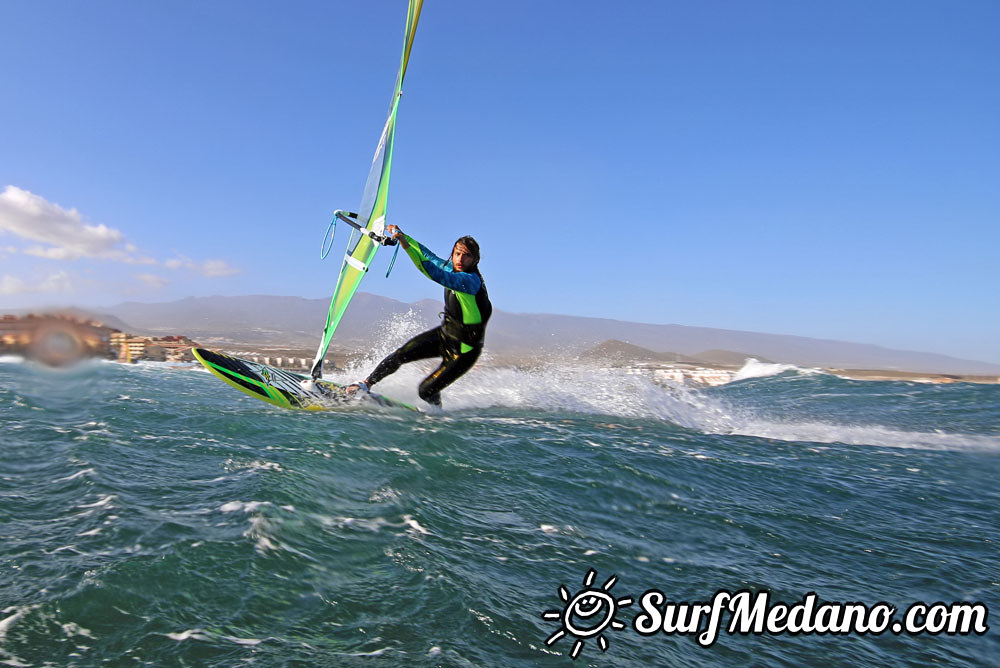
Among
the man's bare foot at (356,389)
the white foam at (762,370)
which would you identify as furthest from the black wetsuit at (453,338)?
the white foam at (762,370)

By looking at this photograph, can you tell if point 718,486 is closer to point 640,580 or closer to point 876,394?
point 640,580

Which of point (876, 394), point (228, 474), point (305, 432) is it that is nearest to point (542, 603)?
point (228, 474)

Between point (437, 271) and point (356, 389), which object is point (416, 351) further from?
point (437, 271)

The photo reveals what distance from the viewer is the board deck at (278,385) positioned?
6543 mm

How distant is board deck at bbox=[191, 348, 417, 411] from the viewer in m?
6.54

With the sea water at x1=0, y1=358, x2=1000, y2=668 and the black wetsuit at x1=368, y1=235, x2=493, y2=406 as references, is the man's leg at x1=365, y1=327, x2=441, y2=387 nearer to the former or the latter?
the black wetsuit at x1=368, y1=235, x2=493, y2=406

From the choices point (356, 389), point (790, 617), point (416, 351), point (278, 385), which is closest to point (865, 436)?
point (416, 351)

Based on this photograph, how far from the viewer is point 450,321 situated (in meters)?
6.96

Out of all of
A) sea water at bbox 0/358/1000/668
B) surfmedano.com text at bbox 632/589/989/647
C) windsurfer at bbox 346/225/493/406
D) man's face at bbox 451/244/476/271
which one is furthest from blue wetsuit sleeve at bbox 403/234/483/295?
surfmedano.com text at bbox 632/589/989/647

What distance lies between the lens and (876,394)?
1377cm

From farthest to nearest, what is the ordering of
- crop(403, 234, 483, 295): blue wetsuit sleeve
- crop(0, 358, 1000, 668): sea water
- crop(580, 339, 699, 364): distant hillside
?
crop(580, 339, 699, 364): distant hillside, crop(403, 234, 483, 295): blue wetsuit sleeve, crop(0, 358, 1000, 668): sea water

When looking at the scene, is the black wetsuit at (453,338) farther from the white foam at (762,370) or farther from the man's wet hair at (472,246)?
the white foam at (762,370)

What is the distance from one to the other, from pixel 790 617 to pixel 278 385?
6060 millimetres

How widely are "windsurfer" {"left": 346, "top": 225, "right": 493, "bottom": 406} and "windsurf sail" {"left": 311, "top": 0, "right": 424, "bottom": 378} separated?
0.86m
